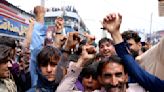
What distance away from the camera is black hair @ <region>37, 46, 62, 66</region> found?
302 cm

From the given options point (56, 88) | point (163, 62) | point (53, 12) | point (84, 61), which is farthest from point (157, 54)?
point (53, 12)

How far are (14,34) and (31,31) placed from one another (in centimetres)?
1328

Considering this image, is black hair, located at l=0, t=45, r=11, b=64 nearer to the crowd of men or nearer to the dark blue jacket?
the crowd of men

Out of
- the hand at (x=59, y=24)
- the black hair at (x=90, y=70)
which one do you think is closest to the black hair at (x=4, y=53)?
the hand at (x=59, y=24)

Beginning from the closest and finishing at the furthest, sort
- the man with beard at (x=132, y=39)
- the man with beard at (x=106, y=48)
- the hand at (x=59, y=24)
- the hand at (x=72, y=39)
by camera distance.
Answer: the hand at (x=72, y=39), the hand at (x=59, y=24), the man with beard at (x=106, y=48), the man with beard at (x=132, y=39)

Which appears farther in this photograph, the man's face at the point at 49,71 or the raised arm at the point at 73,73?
the man's face at the point at 49,71

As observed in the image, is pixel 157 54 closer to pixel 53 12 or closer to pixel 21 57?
pixel 21 57

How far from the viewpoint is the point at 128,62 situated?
2.55m

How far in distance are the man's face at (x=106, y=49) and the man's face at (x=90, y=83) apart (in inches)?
21.7

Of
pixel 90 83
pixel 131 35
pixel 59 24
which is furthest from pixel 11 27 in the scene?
pixel 90 83

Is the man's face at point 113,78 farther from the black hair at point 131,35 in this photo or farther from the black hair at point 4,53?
the black hair at point 131,35

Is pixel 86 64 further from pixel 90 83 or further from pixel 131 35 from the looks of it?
pixel 131 35

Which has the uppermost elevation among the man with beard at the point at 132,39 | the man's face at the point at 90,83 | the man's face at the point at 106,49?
the man with beard at the point at 132,39

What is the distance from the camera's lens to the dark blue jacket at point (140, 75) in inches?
97.6
